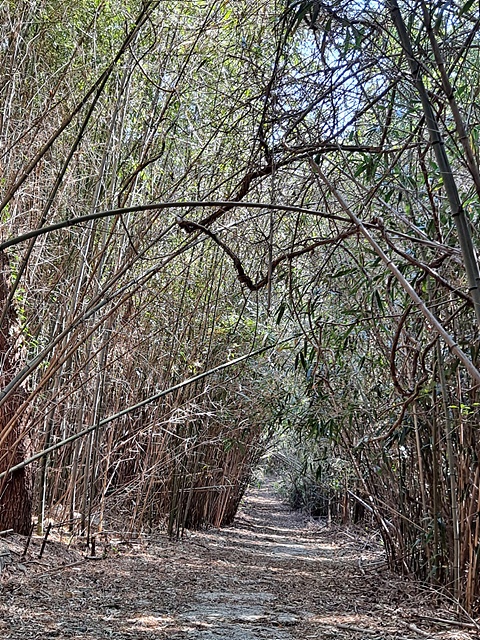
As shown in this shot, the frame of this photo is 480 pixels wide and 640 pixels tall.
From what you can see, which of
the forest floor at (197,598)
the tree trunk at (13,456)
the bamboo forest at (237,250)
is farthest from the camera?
the tree trunk at (13,456)

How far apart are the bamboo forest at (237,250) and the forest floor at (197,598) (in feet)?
0.13

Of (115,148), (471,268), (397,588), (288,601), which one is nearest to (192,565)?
(288,601)

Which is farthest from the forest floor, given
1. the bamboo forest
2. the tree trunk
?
the tree trunk

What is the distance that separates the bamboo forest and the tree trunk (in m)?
0.01

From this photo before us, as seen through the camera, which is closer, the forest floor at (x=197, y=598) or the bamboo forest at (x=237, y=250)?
the bamboo forest at (x=237, y=250)

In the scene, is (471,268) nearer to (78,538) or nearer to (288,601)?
(288,601)

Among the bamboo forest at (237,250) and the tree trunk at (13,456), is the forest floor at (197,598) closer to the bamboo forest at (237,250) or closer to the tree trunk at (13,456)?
the bamboo forest at (237,250)

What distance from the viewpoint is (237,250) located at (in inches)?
162

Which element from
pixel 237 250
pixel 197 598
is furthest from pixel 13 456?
pixel 237 250

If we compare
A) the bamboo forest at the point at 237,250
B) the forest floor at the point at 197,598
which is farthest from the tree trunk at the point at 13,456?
the forest floor at the point at 197,598

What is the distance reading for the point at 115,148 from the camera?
3.57m

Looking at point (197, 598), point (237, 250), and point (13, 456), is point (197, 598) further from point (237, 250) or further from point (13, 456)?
point (237, 250)

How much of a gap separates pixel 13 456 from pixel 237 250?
1.81 m

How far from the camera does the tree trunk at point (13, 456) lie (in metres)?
3.46
